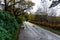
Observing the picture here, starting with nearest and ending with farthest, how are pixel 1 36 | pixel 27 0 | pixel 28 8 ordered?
pixel 1 36
pixel 27 0
pixel 28 8

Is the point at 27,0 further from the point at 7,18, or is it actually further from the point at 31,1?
the point at 7,18

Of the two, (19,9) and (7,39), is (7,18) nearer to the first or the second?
(7,39)

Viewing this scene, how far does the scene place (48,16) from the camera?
59.8 metres

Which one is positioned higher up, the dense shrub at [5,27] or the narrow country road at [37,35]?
the dense shrub at [5,27]

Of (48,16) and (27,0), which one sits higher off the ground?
(27,0)

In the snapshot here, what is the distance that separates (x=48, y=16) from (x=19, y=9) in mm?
24919

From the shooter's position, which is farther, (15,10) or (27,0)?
(15,10)

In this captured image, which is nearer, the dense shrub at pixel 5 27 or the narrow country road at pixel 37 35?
the dense shrub at pixel 5 27

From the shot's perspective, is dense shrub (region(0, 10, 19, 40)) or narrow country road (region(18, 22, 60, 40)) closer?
dense shrub (region(0, 10, 19, 40))

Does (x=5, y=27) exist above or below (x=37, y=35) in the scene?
above

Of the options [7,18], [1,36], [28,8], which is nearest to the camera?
[1,36]

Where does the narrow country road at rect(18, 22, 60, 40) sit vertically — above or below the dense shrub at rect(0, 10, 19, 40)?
below

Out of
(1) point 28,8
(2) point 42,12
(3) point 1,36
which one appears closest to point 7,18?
(3) point 1,36

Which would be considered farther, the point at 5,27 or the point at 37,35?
the point at 37,35
